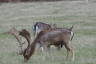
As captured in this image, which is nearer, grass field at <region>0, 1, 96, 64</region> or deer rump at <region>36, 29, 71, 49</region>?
deer rump at <region>36, 29, 71, 49</region>

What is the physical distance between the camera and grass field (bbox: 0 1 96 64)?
13.4m

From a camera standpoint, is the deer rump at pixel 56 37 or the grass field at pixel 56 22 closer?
the deer rump at pixel 56 37

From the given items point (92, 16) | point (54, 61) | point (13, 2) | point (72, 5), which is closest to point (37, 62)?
point (54, 61)

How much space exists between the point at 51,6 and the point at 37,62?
83.5ft

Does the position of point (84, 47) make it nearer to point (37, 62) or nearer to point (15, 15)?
point (37, 62)

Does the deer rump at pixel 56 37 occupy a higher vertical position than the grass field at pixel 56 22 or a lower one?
higher

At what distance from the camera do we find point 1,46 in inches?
648

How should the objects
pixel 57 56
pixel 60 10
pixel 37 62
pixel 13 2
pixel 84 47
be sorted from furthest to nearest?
pixel 13 2
pixel 60 10
pixel 84 47
pixel 57 56
pixel 37 62

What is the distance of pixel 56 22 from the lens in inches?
1066

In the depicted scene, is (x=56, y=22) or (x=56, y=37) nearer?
(x=56, y=37)

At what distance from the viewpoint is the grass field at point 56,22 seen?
1341 cm

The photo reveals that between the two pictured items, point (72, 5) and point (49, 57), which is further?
point (72, 5)

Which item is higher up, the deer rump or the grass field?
the deer rump

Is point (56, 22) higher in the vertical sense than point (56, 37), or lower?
lower
